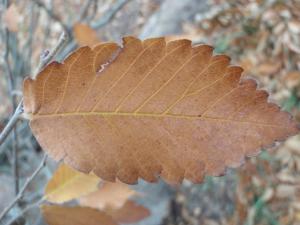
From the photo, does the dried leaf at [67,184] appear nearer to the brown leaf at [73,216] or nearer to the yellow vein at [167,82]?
the brown leaf at [73,216]

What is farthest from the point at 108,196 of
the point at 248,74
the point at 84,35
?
the point at 248,74

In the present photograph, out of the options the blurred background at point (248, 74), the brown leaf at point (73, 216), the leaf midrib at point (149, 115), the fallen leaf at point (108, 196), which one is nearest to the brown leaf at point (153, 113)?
the leaf midrib at point (149, 115)

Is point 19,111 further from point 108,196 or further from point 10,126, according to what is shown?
point 108,196

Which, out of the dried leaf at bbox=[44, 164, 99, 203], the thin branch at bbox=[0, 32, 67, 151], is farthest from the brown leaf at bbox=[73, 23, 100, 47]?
the thin branch at bbox=[0, 32, 67, 151]

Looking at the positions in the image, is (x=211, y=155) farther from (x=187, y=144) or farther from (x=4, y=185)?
(x=4, y=185)

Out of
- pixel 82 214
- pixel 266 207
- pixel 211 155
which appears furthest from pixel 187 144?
pixel 266 207
